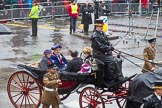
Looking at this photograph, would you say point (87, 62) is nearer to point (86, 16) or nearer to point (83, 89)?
point (83, 89)

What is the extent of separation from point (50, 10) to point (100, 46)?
A: 2195cm

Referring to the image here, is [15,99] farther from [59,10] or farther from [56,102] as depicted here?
[59,10]

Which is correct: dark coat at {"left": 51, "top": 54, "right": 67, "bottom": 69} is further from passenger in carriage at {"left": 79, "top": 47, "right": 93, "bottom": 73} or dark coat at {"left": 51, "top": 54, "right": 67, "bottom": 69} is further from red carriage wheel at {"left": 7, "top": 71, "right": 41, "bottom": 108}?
passenger in carriage at {"left": 79, "top": 47, "right": 93, "bottom": 73}

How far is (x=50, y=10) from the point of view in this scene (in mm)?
31625

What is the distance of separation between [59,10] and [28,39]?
991cm

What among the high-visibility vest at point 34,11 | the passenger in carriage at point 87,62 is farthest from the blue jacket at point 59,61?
the high-visibility vest at point 34,11

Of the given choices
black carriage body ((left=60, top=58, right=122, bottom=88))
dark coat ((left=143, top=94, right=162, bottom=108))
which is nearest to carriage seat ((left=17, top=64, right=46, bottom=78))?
black carriage body ((left=60, top=58, right=122, bottom=88))

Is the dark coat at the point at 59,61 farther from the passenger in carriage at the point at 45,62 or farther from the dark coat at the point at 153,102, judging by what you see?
the dark coat at the point at 153,102

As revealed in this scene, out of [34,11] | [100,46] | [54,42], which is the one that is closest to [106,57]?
[100,46]

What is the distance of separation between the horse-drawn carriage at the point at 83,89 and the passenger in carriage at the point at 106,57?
0.41ft

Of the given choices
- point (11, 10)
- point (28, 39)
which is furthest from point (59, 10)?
point (28, 39)

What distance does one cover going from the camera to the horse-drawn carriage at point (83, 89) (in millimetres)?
9797

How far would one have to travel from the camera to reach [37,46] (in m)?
20.2

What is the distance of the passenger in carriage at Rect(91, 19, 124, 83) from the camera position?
32.3 ft
